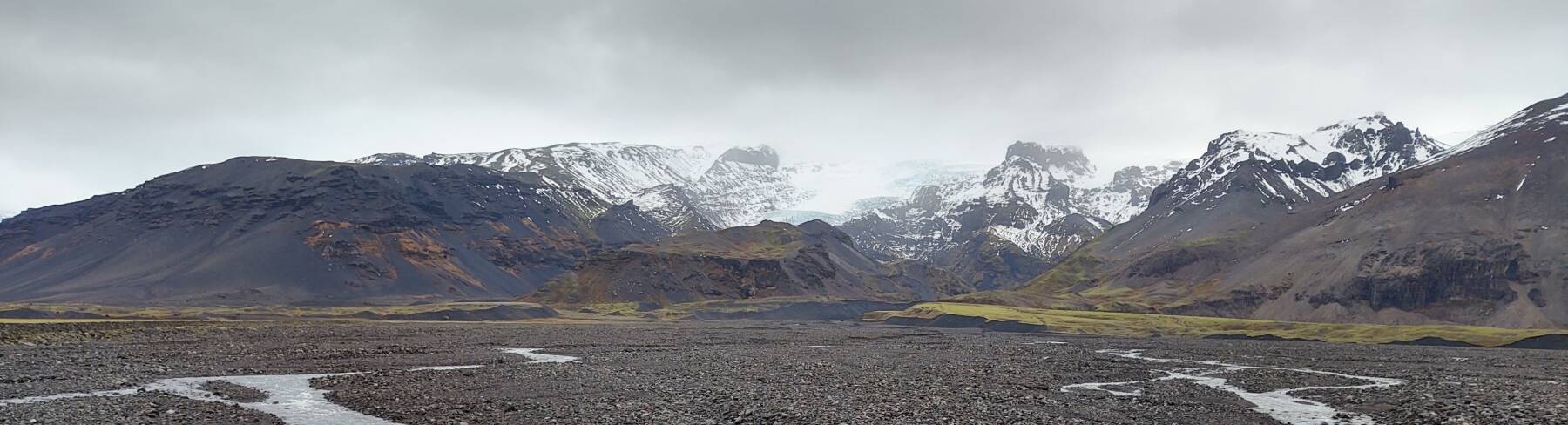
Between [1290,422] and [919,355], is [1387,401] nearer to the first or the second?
[1290,422]

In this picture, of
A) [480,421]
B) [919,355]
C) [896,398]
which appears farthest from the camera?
[919,355]

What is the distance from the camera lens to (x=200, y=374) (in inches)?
2675

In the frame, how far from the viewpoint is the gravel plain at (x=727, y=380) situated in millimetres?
50531

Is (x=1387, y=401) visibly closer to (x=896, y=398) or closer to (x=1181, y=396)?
(x=1181, y=396)

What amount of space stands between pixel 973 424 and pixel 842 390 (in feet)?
56.8

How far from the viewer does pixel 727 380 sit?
Result: 7044cm

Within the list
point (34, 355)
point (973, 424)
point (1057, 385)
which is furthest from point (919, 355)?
point (34, 355)

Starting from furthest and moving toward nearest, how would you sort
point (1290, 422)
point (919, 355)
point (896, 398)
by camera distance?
point (919, 355) < point (896, 398) < point (1290, 422)

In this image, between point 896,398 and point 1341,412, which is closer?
point 1341,412

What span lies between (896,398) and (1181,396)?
1881 cm

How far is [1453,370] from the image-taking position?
93.4m

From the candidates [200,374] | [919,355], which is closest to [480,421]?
[200,374]

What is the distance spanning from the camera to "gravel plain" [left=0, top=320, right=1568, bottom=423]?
166 feet

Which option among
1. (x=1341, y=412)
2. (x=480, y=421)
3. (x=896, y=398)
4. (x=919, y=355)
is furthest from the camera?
(x=919, y=355)
